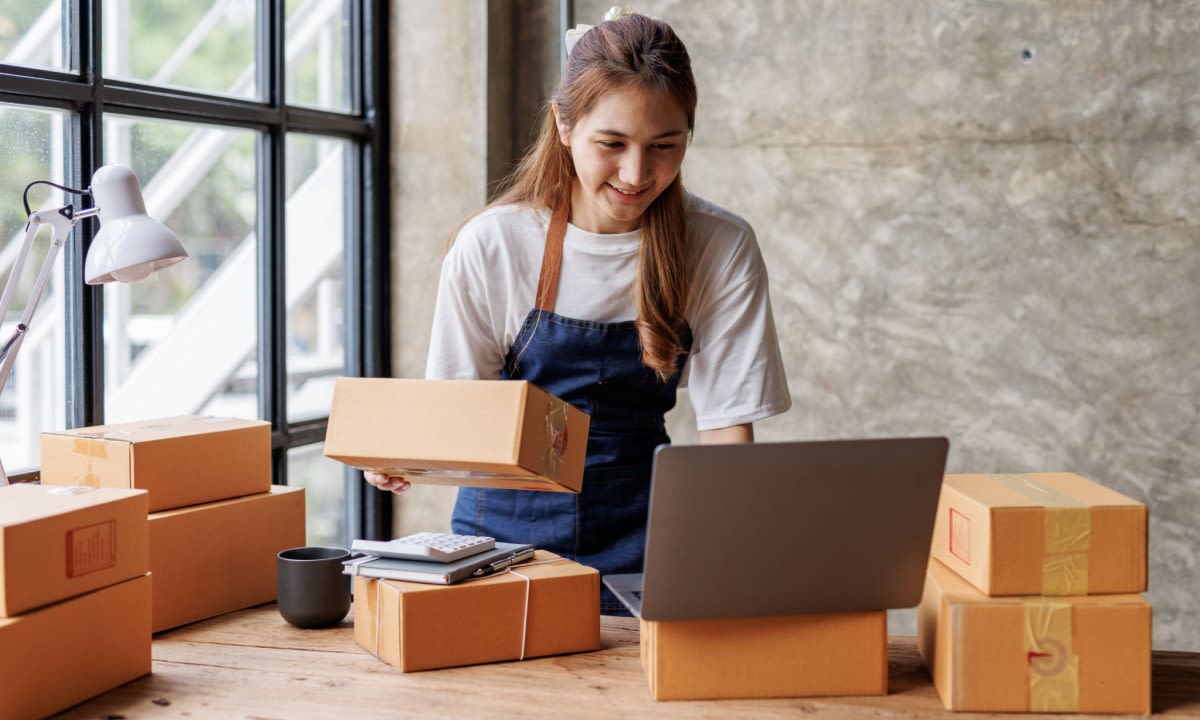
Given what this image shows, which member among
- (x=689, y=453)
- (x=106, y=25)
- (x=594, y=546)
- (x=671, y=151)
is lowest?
(x=594, y=546)

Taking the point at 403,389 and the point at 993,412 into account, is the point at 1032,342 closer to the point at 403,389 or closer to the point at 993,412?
the point at 993,412

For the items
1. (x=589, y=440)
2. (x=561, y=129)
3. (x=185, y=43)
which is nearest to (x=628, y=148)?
(x=561, y=129)

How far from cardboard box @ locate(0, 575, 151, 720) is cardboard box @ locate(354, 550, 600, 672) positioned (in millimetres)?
265

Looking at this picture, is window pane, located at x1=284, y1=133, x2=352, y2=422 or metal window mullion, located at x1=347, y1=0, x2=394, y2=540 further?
metal window mullion, located at x1=347, y1=0, x2=394, y2=540

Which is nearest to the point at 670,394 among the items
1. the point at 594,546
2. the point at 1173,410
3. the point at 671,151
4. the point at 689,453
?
the point at 594,546

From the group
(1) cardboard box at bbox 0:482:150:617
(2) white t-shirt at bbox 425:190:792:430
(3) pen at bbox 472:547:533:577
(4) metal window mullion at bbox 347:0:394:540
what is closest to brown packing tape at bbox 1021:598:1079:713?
(3) pen at bbox 472:547:533:577

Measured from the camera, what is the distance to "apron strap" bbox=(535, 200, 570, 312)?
1949 mm

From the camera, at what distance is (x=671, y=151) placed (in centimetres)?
180

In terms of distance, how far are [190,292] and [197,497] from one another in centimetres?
123

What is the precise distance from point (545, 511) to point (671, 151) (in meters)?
0.64

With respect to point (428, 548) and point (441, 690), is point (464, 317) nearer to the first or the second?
point (428, 548)

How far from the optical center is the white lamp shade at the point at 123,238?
4.93 ft

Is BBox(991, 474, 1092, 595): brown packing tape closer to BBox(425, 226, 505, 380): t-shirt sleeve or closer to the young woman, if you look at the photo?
the young woman

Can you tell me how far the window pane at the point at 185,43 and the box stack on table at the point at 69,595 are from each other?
130 cm
